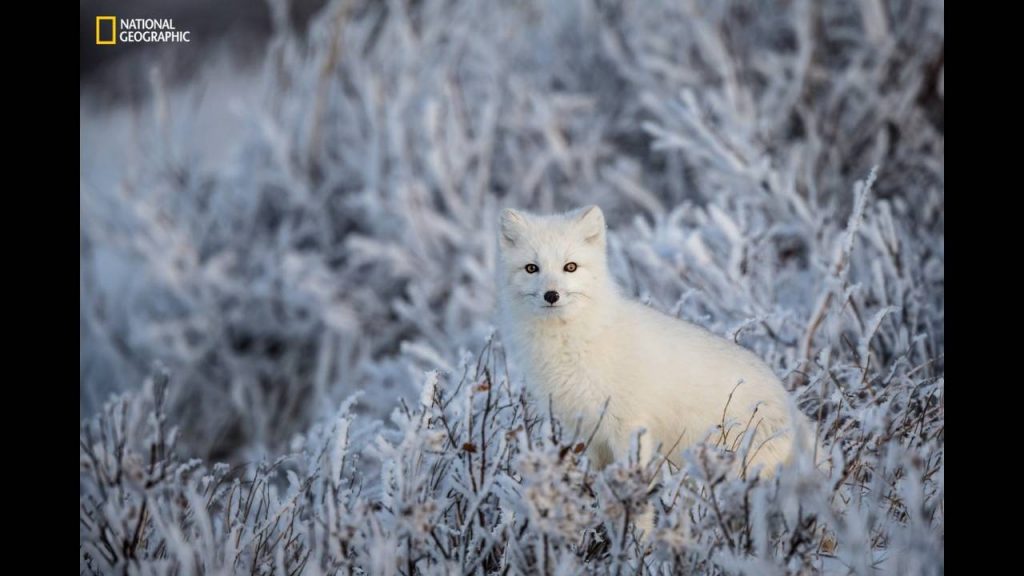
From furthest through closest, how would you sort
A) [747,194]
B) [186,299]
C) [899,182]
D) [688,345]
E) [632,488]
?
[186,299] < [899,182] < [747,194] < [688,345] < [632,488]

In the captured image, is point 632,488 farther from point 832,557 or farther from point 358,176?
point 358,176

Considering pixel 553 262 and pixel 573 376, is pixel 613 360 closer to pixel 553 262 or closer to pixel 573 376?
pixel 573 376

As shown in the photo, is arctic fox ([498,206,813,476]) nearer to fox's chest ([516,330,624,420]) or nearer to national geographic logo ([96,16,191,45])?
fox's chest ([516,330,624,420])

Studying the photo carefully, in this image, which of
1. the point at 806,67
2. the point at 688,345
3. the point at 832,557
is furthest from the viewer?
the point at 806,67

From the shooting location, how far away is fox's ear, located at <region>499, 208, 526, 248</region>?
3043mm

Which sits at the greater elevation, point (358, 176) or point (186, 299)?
point (358, 176)

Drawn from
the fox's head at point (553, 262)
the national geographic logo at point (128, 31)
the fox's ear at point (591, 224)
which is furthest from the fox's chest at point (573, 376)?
the national geographic logo at point (128, 31)

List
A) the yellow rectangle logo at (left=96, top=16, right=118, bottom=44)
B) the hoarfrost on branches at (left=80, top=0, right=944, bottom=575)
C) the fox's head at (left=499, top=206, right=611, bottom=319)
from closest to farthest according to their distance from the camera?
the hoarfrost on branches at (left=80, top=0, right=944, bottom=575)
the fox's head at (left=499, top=206, right=611, bottom=319)
the yellow rectangle logo at (left=96, top=16, right=118, bottom=44)

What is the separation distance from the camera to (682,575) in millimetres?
2330

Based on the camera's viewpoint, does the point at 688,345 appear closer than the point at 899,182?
Yes

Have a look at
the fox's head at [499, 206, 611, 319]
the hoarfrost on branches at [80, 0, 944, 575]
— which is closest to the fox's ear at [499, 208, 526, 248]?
the fox's head at [499, 206, 611, 319]

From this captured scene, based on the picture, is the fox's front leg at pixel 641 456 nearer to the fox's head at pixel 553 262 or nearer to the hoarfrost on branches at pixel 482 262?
the hoarfrost on branches at pixel 482 262
